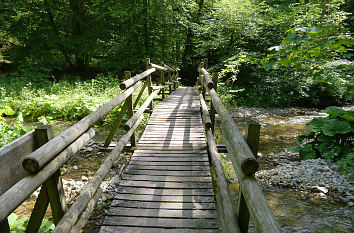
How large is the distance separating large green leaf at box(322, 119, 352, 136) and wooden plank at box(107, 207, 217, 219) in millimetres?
4909

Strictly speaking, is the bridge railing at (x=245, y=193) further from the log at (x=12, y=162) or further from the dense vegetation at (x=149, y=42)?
the dense vegetation at (x=149, y=42)

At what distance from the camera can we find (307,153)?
21.8ft

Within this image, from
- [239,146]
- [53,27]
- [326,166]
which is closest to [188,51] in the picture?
[53,27]

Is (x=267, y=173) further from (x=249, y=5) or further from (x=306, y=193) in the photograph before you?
(x=249, y=5)

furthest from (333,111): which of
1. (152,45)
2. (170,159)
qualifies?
(152,45)

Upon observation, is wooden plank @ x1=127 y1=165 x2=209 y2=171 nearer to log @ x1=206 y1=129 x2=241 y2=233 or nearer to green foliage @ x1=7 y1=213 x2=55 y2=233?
log @ x1=206 y1=129 x2=241 y2=233

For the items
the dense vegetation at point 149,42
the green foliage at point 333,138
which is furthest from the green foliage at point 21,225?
the dense vegetation at point 149,42

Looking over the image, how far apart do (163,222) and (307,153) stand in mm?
5560

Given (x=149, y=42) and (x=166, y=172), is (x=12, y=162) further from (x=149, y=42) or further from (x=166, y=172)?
(x=149, y=42)

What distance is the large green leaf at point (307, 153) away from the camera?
21.4 feet

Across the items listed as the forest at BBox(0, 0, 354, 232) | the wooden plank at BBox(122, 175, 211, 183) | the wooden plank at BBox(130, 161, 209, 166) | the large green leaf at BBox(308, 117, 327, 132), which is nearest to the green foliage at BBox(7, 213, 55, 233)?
the wooden plank at BBox(122, 175, 211, 183)

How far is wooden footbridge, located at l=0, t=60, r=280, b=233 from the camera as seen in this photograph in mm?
1396

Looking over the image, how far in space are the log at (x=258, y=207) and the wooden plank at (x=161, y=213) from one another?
136 cm

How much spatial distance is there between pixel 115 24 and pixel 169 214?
687 inches
